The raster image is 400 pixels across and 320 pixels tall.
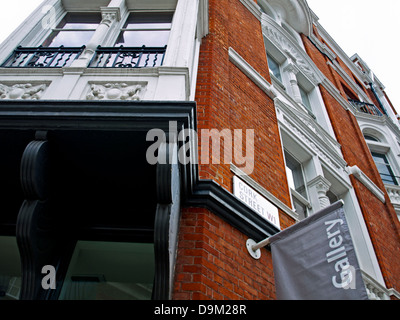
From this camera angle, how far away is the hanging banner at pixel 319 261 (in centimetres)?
278

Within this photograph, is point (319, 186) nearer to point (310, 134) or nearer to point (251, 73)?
point (310, 134)

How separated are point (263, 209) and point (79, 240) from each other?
2493 millimetres

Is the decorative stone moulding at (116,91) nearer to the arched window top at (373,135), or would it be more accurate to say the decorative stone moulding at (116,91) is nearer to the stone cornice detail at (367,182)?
the stone cornice detail at (367,182)

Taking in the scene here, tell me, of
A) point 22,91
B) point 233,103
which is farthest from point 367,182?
point 22,91

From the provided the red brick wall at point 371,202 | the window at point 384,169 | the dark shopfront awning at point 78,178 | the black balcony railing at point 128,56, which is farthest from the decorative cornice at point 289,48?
the dark shopfront awning at point 78,178

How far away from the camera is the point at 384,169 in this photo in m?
11.9

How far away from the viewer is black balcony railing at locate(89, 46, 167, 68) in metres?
4.61

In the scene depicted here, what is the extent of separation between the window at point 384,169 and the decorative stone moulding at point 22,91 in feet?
36.3

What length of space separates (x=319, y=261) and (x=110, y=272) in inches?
89.5

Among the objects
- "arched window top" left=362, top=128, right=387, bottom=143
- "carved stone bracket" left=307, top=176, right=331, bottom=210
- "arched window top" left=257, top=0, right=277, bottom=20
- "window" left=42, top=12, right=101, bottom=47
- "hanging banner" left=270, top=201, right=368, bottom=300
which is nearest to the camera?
"hanging banner" left=270, top=201, right=368, bottom=300

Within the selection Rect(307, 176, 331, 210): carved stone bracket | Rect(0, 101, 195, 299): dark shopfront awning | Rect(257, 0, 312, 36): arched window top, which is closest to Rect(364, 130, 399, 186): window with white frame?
Rect(257, 0, 312, 36): arched window top

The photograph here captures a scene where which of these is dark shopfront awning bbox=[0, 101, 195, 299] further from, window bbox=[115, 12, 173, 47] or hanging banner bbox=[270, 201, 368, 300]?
window bbox=[115, 12, 173, 47]

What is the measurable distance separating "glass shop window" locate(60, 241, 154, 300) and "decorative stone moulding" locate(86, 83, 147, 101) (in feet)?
5.73

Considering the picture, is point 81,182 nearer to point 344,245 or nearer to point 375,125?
point 344,245
